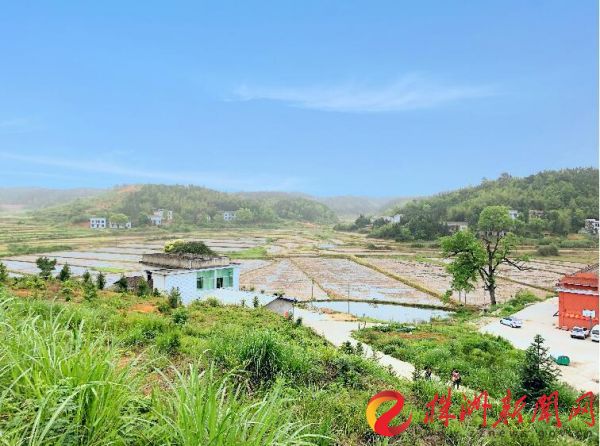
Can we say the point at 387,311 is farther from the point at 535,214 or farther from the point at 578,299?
the point at 535,214

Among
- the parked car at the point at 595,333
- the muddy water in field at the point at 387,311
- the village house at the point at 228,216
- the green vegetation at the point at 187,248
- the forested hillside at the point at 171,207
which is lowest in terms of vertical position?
the muddy water in field at the point at 387,311

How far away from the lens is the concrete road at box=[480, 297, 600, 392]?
35.4ft

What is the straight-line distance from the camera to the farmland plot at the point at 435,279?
25609mm

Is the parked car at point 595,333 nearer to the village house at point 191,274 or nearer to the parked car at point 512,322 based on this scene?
the parked car at point 512,322

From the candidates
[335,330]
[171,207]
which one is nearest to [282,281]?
[335,330]

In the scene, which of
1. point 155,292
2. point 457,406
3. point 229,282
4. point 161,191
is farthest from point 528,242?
point 161,191

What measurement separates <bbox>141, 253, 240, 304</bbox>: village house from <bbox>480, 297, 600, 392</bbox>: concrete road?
1186 cm

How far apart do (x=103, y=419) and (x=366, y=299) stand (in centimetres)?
2231

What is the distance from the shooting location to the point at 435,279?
101 feet

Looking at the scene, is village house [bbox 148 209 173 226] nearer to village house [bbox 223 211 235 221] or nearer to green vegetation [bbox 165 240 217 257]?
village house [bbox 223 211 235 221]

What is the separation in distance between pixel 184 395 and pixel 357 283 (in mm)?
27236

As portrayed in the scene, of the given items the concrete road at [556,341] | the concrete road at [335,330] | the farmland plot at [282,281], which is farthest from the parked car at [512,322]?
the farmland plot at [282,281]

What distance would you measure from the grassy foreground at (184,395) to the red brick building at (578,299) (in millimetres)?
12561

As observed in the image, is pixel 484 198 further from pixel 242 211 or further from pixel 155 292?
pixel 155 292
